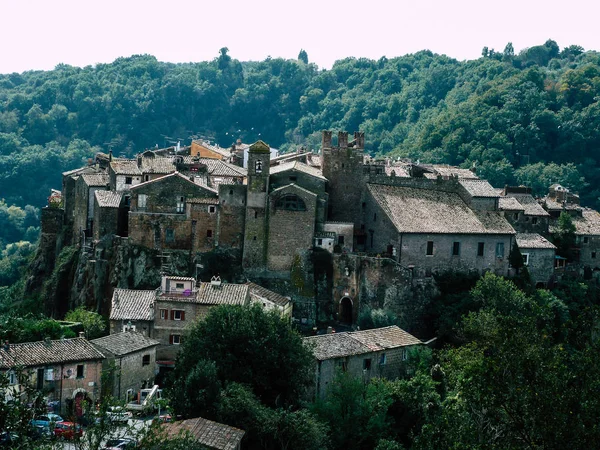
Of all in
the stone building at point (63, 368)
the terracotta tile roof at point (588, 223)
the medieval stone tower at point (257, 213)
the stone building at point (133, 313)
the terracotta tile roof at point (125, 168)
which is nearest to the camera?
the stone building at point (63, 368)

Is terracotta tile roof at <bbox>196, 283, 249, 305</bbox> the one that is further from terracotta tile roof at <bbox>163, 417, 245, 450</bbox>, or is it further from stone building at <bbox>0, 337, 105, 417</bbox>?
terracotta tile roof at <bbox>163, 417, 245, 450</bbox>

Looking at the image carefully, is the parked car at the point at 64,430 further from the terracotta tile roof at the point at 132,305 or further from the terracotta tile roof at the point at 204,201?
the terracotta tile roof at the point at 204,201

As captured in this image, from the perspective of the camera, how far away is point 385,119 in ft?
558

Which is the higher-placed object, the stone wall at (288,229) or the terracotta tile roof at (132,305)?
the stone wall at (288,229)

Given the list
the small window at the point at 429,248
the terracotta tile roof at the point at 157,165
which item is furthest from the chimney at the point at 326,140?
the terracotta tile roof at the point at 157,165

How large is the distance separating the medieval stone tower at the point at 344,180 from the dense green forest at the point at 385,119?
162 feet

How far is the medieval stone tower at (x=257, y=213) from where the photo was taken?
66.5 m

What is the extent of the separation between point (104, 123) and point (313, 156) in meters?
106

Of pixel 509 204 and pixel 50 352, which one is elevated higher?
pixel 509 204

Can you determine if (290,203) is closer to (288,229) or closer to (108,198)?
(288,229)

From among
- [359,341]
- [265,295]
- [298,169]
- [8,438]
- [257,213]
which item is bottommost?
[8,438]

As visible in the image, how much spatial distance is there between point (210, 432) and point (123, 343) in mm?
9420

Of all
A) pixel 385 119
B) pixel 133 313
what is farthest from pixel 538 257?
pixel 385 119

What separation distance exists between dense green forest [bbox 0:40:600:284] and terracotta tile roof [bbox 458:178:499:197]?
43.4 meters
